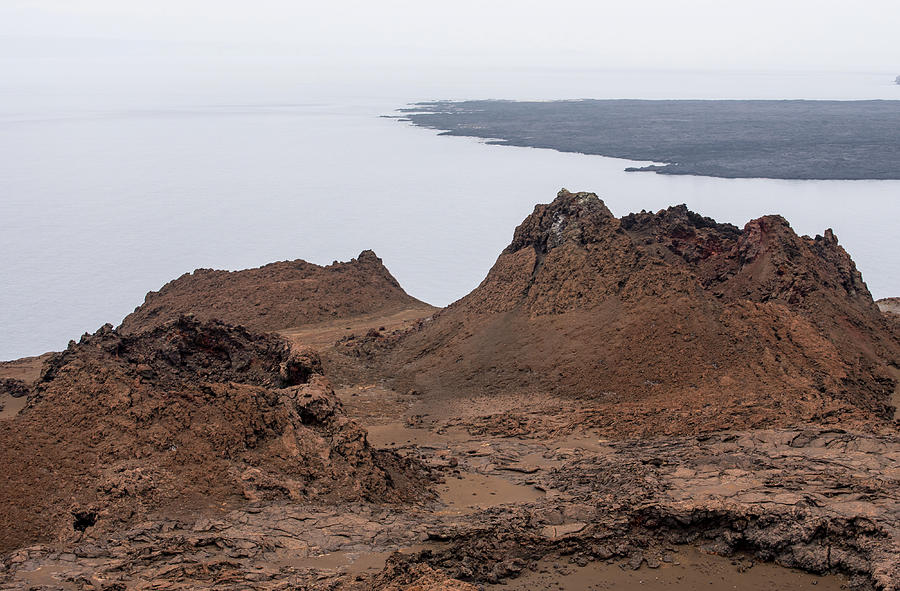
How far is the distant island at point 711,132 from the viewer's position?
2208 inches

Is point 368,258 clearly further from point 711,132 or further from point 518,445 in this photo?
point 711,132

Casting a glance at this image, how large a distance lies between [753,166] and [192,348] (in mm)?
49372

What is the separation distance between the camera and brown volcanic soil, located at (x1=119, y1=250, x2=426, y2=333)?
25203 millimetres

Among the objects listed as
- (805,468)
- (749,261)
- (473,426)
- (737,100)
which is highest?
(737,100)

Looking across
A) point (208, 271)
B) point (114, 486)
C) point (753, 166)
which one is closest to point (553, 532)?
point (114, 486)

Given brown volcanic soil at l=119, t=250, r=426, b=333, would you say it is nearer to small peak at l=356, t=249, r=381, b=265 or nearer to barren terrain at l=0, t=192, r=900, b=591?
small peak at l=356, t=249, r=381, b=265

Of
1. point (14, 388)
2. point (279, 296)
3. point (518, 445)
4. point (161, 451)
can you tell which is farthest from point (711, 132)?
point (161, 451)

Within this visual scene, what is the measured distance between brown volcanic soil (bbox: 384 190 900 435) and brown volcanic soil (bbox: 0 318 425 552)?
5244 mm

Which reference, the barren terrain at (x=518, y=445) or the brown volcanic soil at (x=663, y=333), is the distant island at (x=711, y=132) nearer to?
the brown volcanic soil at (x=663, y=333)

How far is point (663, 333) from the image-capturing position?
1598 centimetres

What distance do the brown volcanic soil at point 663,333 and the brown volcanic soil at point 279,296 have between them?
19.3 ft

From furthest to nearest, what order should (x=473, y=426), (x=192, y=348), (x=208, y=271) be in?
(x=208, y=271) < (x=473, y=426) < (x=192, y=348)

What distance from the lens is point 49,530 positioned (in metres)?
8.55

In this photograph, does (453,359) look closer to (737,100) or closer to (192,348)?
(192,348)
